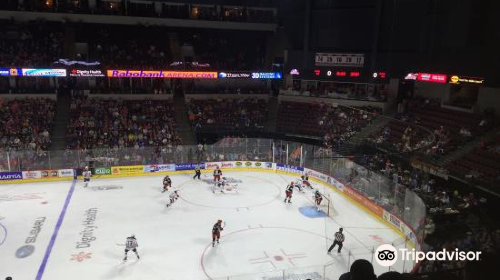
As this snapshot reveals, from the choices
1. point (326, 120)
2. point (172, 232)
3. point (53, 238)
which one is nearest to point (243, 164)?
point (326, 120)

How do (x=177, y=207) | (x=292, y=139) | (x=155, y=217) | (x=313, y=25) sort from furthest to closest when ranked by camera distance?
(x=292, y=139) < (x=313, y=25) < (x=177, y=207) < (x=155, y=217)

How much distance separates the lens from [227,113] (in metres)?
31.7

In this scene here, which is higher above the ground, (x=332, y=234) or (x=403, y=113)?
(x=403, y=113)

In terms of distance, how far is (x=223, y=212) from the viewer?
62.4ft

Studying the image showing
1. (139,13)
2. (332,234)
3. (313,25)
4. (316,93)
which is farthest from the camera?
(139,13)

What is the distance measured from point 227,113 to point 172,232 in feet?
53.5

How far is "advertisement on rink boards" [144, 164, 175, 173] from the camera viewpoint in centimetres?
2497

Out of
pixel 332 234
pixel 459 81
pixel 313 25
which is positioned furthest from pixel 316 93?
pixel 332 234

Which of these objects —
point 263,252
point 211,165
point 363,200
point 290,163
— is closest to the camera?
point 263,252

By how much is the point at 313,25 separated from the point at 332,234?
14539 mm

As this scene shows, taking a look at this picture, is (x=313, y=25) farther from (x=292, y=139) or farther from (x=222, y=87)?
(x=222, y=87)

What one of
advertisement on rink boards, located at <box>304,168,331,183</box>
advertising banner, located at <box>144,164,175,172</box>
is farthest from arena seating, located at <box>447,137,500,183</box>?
advertising banner, located at <box>144,164,175,172</box>

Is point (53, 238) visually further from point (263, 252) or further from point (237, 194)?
point (237, 194)

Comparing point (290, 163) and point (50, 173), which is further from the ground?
point (290, 163)
